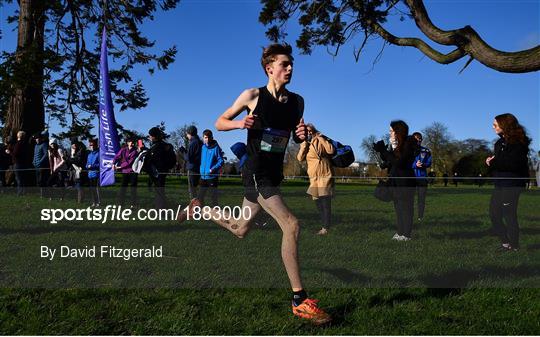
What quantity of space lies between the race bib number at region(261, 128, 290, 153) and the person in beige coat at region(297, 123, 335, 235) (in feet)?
12.6

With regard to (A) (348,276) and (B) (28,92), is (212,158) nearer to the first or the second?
(A) (348,276)

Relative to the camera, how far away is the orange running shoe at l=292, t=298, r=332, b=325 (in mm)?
3428

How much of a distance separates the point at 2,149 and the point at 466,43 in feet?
43.9

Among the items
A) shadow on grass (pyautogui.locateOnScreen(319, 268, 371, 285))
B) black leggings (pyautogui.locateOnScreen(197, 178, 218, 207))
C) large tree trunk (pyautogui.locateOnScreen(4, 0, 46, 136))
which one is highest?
large tree trunk (pyautogui.locateOnScreen(4, 0, 46, 136))

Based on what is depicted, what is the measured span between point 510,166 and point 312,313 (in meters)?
4.08

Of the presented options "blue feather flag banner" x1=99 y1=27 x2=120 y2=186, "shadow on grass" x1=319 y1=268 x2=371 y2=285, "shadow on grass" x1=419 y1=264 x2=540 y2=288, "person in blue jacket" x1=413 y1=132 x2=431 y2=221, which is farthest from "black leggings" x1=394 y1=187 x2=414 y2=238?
"blue feather flag banner" x1=99 y1=27 x2=120 y2=186

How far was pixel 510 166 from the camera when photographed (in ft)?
20.5

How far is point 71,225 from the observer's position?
750 cm

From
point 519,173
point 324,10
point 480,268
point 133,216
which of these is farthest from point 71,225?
point 324,10

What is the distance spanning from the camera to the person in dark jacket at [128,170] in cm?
966

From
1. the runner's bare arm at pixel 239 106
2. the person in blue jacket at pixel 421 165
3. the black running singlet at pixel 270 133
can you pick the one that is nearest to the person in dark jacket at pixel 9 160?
the person in blue jacket at pixel 421 165

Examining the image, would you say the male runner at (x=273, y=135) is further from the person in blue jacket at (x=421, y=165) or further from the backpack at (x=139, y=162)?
the backpack at (x=139, y=162)

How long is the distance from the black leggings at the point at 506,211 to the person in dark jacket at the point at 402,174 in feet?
3.57

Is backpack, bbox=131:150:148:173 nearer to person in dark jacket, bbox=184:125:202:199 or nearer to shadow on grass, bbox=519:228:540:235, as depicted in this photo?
person in dark jacket, bbox=184:125:202:199
